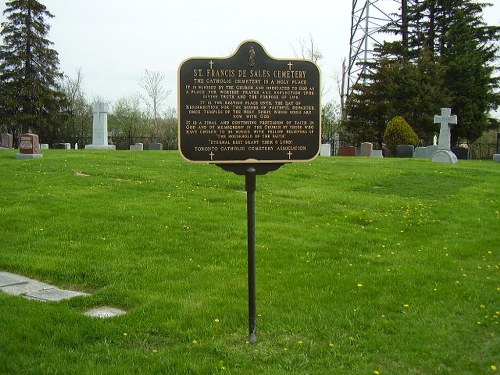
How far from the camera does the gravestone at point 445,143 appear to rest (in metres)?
24.6

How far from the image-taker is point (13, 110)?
4875 centimetres

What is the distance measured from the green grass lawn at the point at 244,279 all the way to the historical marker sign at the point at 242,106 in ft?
5.39

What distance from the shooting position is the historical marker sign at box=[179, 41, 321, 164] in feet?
15.9

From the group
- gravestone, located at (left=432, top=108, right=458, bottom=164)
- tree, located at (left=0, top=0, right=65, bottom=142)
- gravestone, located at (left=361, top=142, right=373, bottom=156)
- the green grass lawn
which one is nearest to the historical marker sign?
the green grass lawn

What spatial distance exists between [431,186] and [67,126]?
158 feet

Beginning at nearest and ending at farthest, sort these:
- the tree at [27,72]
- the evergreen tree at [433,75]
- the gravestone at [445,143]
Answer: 1. the gravestone at [445,143]
2. the evergreen tree at [433,75]
3. the tree at [27,72]

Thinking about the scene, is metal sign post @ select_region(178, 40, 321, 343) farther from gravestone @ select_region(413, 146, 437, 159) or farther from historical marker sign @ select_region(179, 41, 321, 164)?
gravestone @ select_region(413, 146, 437, 159)

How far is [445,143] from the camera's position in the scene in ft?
87.4

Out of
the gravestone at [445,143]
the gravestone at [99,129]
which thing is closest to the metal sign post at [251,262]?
the gravestone at [445,143]

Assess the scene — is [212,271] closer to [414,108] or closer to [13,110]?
[414,108]

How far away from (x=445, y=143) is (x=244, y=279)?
897 inches

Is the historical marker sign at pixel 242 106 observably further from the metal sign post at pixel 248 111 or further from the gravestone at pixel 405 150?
the gravestone at pixel 405 150

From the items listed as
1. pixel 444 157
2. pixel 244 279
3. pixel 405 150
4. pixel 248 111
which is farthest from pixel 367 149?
pixel 248 111

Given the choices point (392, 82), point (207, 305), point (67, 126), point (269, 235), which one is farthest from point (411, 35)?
point (207, 305)
